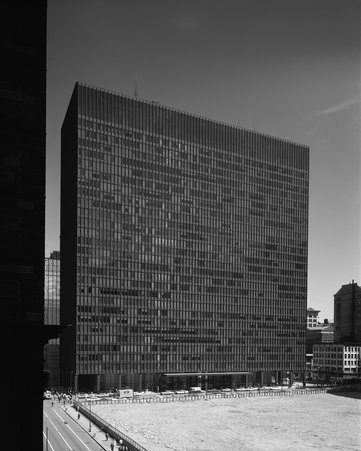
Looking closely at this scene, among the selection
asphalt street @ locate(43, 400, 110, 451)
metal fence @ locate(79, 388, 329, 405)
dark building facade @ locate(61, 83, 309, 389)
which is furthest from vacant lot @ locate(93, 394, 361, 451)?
dark building facade @ locate(61, 83, 309, 389)

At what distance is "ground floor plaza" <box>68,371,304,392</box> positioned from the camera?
14712 centimetres

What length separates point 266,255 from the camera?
585ft

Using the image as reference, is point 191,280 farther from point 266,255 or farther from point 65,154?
point 65,154

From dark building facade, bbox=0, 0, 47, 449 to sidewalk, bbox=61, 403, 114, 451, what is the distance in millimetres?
49288

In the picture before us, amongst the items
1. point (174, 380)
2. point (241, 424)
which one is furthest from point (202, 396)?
point (241, 424)

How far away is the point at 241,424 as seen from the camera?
315 ft

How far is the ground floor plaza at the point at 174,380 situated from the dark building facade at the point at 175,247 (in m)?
0.42

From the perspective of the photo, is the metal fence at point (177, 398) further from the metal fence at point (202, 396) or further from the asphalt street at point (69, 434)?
the asphalt street at point (69, 434)

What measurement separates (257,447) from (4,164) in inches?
2484

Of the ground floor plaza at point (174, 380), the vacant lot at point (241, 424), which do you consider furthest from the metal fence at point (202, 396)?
the ground floor plaza at point (174, 380)

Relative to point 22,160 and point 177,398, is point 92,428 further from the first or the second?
point 22,160

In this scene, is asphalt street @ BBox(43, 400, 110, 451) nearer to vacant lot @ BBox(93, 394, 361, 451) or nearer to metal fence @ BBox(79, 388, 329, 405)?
vacant lot @ BBox(93, 394, 361, 451)

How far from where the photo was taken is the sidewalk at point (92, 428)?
74.2 m

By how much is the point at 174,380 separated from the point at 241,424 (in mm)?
63647
